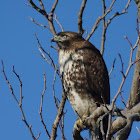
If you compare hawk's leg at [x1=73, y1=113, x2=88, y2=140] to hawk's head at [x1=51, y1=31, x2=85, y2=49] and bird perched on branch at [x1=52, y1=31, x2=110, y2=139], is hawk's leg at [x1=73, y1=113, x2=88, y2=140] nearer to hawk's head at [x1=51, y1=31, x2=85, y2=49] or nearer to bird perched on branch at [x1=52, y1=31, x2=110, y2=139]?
bird perched on branch at [x1=52, y1=31, x2=110, y2=139]

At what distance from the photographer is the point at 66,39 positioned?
6152 millimetres

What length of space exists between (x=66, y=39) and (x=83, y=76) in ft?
2.69

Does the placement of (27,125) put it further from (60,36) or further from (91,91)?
(60,36)

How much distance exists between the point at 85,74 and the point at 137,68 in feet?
2.70

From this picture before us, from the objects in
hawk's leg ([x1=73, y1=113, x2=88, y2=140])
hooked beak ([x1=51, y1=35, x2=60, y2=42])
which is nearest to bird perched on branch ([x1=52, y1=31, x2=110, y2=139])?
hooked beak ([x1=51, y1=35, x2=60, y2=42])

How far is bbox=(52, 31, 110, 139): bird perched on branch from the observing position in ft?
18.6

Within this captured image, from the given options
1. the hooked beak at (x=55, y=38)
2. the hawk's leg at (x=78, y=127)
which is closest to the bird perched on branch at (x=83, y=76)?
the hooked beak at (x=55, y=38)

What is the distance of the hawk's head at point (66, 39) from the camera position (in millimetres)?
6035

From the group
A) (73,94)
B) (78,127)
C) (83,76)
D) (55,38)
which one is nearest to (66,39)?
(55,38)

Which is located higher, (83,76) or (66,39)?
(66,39)

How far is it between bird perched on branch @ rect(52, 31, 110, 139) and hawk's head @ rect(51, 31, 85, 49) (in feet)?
0.07

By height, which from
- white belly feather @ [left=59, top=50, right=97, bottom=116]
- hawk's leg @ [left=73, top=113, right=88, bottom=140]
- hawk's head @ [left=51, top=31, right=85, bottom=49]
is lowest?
hawk's leg @ [left=73, top=113, right=88, bottom=140]

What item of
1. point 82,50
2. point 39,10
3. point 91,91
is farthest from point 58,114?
point 39,10

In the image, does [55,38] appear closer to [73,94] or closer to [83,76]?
[83,76]
